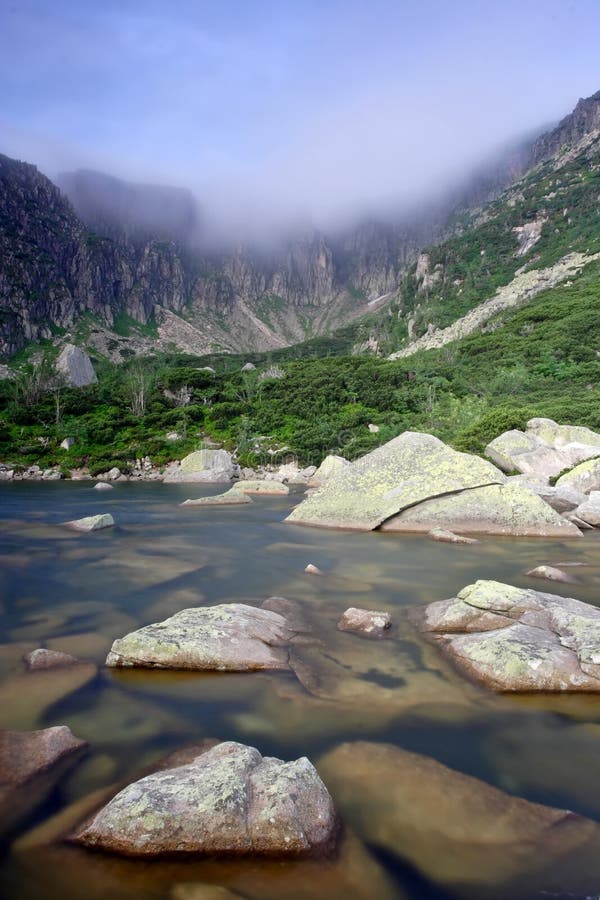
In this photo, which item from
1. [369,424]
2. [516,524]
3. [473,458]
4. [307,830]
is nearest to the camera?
[307,830]

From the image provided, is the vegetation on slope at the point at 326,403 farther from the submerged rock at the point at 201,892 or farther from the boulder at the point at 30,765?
the submerged rock at the point at 201,892

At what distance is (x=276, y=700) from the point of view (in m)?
6.11

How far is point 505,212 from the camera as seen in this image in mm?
165125

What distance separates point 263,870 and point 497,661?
4141 mm

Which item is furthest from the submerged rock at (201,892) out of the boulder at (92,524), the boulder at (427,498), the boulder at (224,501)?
the boulder at (224,501)

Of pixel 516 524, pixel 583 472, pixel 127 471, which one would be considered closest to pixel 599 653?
pixel 516 524

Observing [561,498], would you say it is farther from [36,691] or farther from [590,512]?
[36,691]

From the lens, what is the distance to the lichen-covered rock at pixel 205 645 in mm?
6848

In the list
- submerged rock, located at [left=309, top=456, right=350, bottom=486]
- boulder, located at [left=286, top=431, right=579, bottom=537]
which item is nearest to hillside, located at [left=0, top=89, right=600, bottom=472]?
submerged rock, located at [left=309, top=456, right=350, bottom=486]

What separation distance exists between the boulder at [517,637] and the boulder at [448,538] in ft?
19.8

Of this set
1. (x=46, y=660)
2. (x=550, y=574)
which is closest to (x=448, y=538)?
(x=550, y=574)

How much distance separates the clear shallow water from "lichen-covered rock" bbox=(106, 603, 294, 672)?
7.6 inches

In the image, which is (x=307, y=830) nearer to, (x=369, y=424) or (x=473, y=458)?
(x=473, y=458)

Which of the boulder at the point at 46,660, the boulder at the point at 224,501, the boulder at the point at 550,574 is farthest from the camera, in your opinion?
the boulder at the point at 224,501
